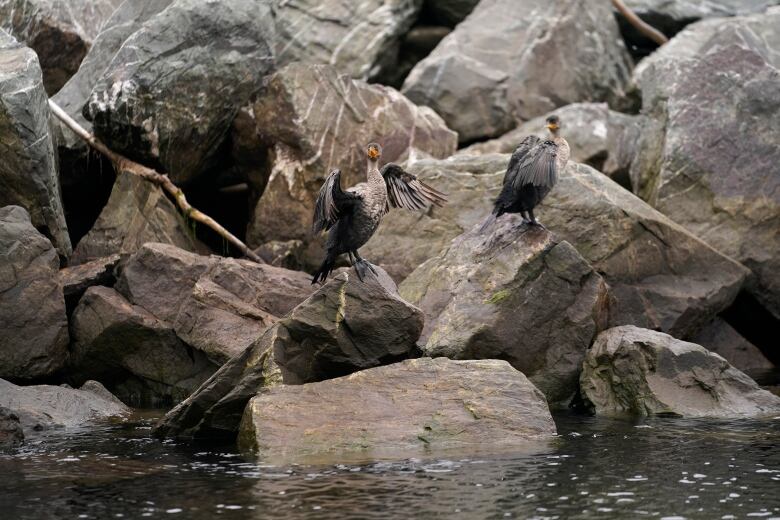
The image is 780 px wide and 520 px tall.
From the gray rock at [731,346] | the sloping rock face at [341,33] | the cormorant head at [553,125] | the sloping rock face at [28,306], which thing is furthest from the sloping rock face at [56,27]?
the gray rock at [731,346]

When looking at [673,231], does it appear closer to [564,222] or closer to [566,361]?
[564,222]

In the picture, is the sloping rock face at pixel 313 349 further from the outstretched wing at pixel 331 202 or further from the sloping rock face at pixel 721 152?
the sloping rock face at pixel 721 152

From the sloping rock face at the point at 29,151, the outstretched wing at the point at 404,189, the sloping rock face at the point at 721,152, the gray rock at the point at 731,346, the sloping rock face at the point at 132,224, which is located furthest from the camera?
the sloping rock face at the point at 721,152

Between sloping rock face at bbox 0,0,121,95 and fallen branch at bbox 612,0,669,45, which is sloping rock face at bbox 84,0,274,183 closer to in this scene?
sloping rock face at bbox 0,0,121,95

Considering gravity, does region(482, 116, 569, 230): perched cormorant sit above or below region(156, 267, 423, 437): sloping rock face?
above

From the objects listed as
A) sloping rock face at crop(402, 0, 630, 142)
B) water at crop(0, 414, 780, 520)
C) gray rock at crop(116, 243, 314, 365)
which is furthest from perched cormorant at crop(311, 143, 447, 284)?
sloping rock face at crop(402, 0, 630, 142)

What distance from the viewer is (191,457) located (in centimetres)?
939

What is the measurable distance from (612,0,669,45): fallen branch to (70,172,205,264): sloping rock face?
369 inches

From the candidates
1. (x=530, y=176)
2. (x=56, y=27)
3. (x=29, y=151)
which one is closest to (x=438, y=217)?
(x=530, y=176)

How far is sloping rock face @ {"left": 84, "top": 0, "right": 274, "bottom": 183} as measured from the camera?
14750mm

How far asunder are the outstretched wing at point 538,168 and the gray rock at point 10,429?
4.89 meters

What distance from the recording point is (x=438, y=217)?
46.9ft

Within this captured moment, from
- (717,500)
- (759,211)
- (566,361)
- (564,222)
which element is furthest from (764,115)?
(717,500)

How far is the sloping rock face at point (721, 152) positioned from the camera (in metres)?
14.6
